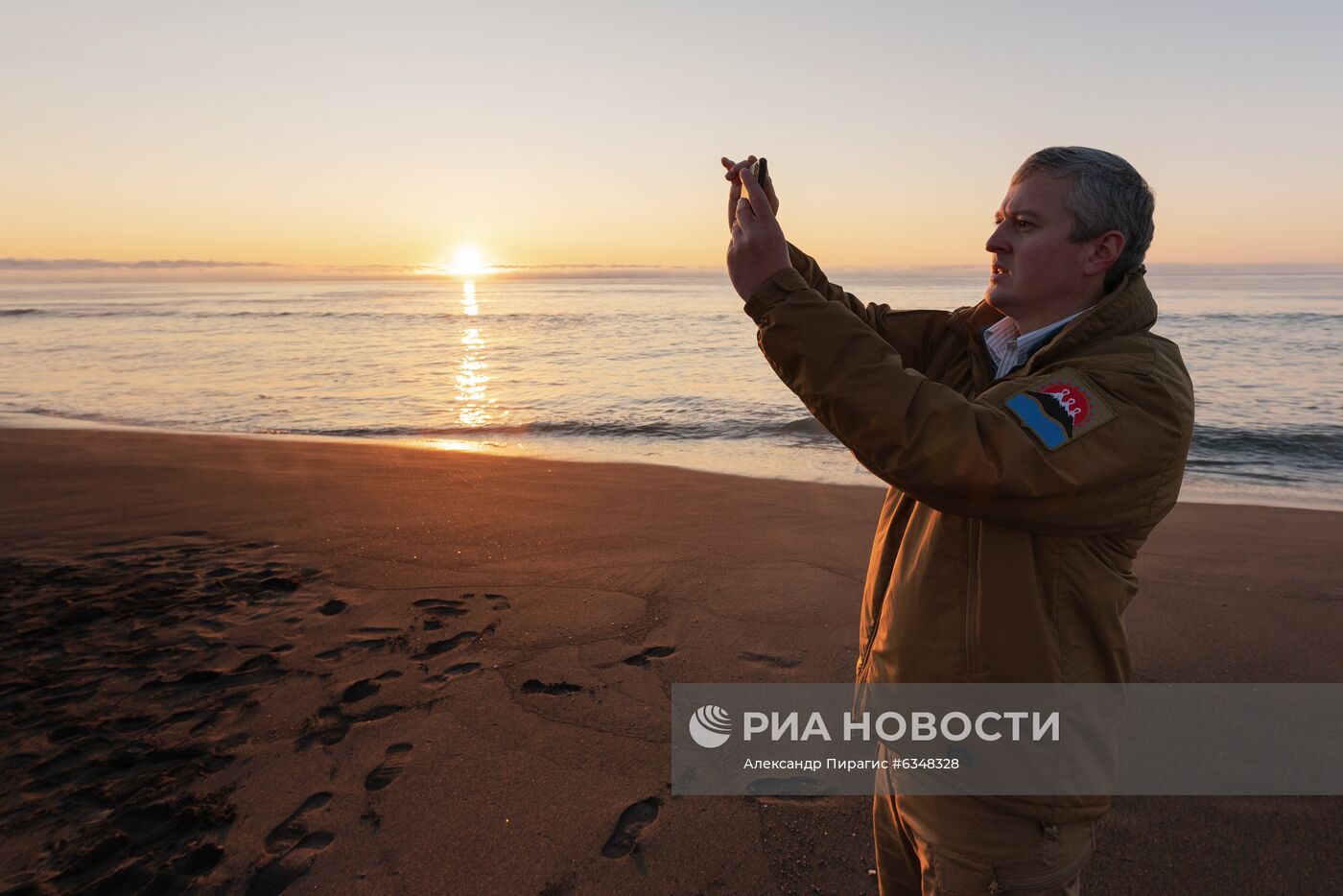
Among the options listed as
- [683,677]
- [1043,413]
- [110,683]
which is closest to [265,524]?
[110,683]

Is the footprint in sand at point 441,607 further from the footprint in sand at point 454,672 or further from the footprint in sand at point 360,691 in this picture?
the footprint in sand at point 360,691

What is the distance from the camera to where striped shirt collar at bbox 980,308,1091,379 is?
5.66 ft

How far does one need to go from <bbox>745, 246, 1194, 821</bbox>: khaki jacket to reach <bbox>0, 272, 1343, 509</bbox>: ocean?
745cm

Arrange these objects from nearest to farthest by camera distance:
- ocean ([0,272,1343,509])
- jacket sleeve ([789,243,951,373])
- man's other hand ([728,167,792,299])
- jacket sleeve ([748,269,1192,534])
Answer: jacket sleeve ([748,269,1192,534]), man's other hand ([728,167,792,299]), jacket sleeve ([789,243,951,373]), ocean ([0,272,1343,509])

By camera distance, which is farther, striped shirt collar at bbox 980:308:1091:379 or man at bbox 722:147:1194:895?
striped shirt collar at bbox 980:308:1091:379

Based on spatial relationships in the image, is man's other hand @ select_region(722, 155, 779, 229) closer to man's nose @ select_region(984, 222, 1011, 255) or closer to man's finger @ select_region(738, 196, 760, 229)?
man's finger @ select_region(738, 196, 760, 229)

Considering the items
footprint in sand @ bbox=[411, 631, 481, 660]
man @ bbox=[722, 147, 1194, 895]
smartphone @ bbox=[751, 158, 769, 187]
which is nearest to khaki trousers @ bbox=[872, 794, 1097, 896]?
man @ bbox=[722, 147, 1194, 895]

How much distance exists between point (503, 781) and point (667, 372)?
17057 mm

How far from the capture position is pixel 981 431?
1.37 metres

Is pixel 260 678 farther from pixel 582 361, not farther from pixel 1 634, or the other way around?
pixel 582 361

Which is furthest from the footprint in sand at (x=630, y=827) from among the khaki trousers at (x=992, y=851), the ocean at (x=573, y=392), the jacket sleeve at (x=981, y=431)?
the ocean at (x=573, y=392)

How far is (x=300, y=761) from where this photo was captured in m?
3.29

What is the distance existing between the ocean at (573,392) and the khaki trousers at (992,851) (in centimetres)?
741

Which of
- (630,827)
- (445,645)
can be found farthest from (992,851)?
(445,645)
